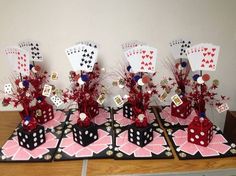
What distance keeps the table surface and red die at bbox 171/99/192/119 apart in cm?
44

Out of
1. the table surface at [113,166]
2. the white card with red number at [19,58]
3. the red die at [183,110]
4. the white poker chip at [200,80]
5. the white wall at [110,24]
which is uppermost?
the white wall at [110,24]

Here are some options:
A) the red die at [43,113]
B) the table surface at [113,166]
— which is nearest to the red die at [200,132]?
the table surface at [113,166]

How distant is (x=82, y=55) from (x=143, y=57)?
1.10ft

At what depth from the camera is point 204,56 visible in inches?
54.8

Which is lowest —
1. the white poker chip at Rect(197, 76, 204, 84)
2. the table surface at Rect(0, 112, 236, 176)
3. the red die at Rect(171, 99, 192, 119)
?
the table surface at Rect(0, 112, 236, 176)

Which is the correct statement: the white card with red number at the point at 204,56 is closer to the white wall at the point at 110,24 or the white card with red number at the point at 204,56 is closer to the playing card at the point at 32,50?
the white wall at the point at 110,24

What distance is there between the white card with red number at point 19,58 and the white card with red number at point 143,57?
22.8 inches

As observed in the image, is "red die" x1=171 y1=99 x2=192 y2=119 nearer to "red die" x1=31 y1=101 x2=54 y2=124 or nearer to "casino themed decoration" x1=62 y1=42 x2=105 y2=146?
"casino themed decoration" x1=62 y1=42 x2=105 y2=146

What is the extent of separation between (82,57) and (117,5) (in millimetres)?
565

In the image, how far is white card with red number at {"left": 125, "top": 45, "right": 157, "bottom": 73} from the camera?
54.4 inches

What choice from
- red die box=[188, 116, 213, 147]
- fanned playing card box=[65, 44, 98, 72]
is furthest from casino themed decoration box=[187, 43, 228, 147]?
fanned playing card box=[65, 44, 98, 72]

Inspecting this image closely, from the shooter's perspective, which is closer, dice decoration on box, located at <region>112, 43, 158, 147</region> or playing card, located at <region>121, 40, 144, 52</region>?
dice decoration on box, located at <region>112, 43, 158, 147</region>

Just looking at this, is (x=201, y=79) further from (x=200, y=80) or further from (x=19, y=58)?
(x=19, y=58)

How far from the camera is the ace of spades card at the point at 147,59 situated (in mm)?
1378
